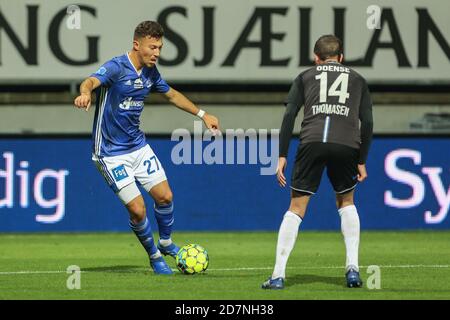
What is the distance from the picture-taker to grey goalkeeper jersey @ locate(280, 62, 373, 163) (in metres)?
9.75

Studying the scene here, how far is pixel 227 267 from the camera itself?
40.8 feet

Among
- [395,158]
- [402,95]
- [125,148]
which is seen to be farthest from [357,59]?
[125,148]

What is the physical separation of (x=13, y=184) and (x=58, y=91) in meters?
4.79

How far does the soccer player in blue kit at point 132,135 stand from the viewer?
441 inches

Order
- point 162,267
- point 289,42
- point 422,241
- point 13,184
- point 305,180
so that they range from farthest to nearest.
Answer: point 289,42, point 13,184, point 422,241, point 162,267, point 305,180

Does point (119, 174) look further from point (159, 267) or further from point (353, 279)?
point (353, 279)

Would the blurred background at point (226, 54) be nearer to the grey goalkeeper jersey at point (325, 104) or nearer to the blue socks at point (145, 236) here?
the blue socks at point (145, 236)

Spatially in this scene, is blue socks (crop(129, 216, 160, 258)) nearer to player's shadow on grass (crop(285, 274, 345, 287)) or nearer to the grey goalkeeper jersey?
player's shadow on grass (crop(285, 274, 345, 287))

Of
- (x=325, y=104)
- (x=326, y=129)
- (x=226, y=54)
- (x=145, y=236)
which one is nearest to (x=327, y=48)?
(x=325, y=104)

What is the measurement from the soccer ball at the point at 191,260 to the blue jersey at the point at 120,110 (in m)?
1.08

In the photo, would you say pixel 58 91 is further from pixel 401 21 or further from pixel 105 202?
pixel 401 21

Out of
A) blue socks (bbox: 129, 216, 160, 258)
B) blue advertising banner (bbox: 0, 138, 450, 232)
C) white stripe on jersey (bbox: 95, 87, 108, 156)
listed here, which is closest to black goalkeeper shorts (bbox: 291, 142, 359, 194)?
blue socks (bbox: 129, 216, 160, 258)

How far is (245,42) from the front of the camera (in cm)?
2092

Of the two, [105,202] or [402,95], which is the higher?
[402,95]
